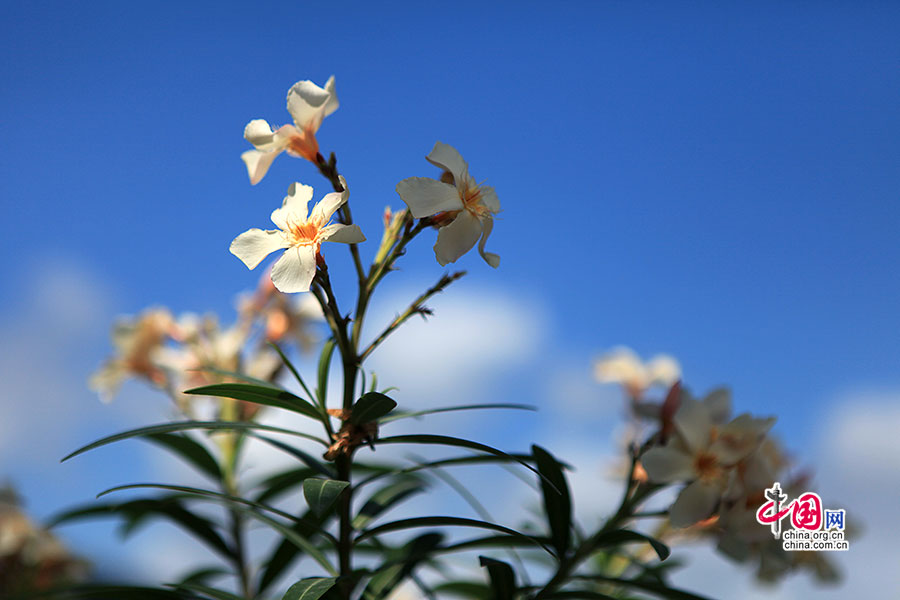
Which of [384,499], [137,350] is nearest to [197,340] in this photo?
[137,350]

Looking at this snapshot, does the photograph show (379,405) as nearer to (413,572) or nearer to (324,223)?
(324,223)

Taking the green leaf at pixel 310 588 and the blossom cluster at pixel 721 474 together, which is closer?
the green leaf at pixel 310 588

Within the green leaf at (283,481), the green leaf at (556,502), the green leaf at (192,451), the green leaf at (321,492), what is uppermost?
the green leaf at (192,451)

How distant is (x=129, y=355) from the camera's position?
2.28 meters

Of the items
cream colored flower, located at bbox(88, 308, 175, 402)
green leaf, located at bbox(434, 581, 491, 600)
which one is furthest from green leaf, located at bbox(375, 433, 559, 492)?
cream colored flower, located at bbox(88, 308, 175, 402)

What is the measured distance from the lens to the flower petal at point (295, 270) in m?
0.94

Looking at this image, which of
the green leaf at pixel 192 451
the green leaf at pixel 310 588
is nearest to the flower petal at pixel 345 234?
the green leaf at pixel 310 588

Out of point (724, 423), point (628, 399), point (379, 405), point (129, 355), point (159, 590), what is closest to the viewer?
point (379, 405)

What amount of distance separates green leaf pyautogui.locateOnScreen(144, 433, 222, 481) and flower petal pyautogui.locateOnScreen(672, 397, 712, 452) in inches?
44.0

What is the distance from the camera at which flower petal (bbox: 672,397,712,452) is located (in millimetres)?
1297

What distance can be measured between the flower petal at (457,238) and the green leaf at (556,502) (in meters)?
0.41

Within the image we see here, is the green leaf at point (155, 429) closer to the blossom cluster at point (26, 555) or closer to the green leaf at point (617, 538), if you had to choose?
the green leaf at point (617, 538)

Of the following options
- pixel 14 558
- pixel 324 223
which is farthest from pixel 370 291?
pixel 14 558

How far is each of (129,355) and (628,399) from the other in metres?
1.63
